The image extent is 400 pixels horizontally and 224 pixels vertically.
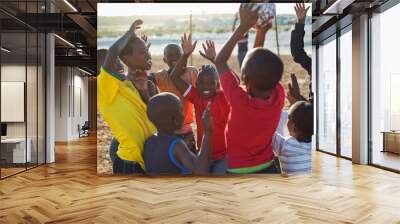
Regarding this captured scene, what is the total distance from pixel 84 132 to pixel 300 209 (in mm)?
16704

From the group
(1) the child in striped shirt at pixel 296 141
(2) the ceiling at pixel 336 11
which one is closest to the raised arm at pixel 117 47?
(1) the child in striped shirt at pixel 296 141

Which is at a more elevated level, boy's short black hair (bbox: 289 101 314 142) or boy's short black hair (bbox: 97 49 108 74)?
boy's short black hair (bbox: 97 49 108 74)

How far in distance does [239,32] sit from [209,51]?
63cm

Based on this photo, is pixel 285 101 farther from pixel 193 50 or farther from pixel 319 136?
pixel 319 136

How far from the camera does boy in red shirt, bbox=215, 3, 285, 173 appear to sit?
23.1 ft

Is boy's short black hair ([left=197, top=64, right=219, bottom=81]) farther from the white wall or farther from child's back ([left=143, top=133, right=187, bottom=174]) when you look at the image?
the white wall

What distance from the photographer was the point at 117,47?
704cm

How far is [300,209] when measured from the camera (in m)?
4.64

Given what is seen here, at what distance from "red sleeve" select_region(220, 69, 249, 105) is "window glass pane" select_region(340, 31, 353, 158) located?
143 inches

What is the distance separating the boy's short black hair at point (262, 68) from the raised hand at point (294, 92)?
237 mm

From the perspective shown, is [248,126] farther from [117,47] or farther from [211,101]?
[117,47]

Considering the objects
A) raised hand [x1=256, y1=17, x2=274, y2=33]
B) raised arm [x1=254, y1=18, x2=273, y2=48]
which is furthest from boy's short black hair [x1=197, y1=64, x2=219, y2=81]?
raised hand [x1=256, y1=17, x2=274, y2=33]

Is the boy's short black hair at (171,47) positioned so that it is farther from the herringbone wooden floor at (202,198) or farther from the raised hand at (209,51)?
the herringbone wooden floor at (202,198)

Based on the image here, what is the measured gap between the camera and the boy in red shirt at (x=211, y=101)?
7051 millimetres
